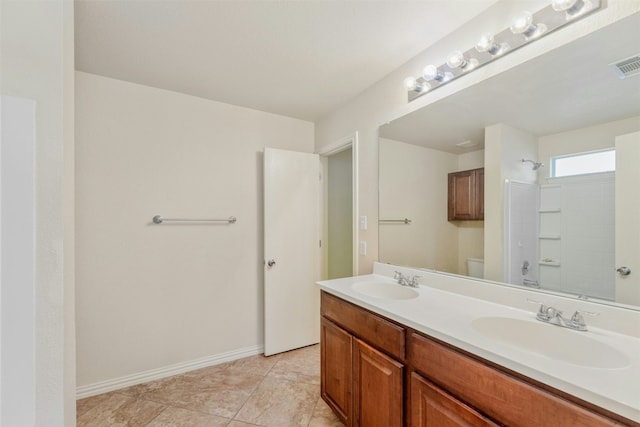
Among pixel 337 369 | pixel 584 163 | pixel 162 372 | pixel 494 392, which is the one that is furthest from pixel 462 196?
pixel 162 372

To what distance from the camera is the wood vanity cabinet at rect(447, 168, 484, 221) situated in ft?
4.78

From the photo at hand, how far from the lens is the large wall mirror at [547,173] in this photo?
999mm

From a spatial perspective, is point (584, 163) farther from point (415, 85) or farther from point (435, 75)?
point (415, 85)

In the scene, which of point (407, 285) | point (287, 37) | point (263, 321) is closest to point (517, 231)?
point (407, 285)

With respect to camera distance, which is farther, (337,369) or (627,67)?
(337,369)

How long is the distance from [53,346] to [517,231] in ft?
5.88

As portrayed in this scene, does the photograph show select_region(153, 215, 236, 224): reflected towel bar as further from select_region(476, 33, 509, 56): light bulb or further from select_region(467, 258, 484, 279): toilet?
select_region(476, 33, 509, 56): light bulb

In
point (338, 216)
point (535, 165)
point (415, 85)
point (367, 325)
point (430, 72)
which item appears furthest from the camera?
point (338, 216)

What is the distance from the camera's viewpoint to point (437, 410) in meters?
0.99

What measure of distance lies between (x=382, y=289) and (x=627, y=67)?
148 centimetres

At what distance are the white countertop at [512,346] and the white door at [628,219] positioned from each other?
179 mm

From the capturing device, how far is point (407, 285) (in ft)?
5.58

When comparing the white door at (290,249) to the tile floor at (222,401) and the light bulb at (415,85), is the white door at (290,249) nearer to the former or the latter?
the tile floor at (222,401)

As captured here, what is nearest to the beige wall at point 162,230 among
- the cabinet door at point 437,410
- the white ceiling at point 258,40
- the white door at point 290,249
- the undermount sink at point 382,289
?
the white door at point 290,249
